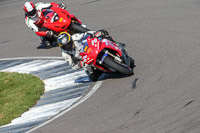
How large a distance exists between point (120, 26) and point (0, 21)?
22.7 feet

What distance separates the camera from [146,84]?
9023 mm

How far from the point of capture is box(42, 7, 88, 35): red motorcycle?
13.2 meters

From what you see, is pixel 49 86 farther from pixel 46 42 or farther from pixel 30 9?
pixel 30 9

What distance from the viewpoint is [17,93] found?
11.0 meters

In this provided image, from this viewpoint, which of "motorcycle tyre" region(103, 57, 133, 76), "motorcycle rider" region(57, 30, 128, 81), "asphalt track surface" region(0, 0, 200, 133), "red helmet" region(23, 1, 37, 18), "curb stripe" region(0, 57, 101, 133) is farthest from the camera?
"red helmet" region(23, 1, 37, 18)

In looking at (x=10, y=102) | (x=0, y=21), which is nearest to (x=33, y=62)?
(x=10, y=102)

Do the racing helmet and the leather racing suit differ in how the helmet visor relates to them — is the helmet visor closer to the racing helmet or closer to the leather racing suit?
the leather racing suit

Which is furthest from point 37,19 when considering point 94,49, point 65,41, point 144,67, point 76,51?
point 144,67

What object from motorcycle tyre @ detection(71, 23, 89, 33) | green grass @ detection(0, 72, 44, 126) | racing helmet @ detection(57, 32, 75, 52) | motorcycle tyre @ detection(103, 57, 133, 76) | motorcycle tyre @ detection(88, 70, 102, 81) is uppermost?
racing helmet @ detection(57, 32, 75, 52)

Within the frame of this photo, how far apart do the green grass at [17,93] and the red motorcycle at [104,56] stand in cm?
171

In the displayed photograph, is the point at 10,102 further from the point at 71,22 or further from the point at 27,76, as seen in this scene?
the point at 71,22

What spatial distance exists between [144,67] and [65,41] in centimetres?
201

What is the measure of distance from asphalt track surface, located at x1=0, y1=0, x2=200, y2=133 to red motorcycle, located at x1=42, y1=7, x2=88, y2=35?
0.81m

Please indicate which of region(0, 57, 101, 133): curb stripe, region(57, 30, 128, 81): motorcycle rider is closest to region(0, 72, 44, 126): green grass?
region(0, 57, 101, 133): curb stripe
